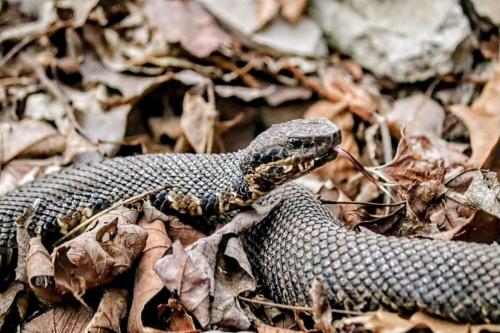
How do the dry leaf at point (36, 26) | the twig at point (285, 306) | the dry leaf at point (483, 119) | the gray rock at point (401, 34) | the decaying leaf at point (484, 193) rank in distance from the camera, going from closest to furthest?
the twig at point (285, 306) < the decaying leaf at point (484, 193) < the dry leaf at point (483, 119) < the gray rock at point (401, 34) < the dry leaf at point (36, 26)

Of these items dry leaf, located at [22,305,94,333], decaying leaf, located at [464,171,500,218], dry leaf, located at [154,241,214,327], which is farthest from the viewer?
decaying leaf, located at [464,171,500,218]

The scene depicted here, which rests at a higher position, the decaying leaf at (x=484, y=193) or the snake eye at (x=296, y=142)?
the snake eye at (x=296, y=142)

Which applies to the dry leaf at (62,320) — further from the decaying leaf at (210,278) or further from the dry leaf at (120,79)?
the dry leaf at (120,79)

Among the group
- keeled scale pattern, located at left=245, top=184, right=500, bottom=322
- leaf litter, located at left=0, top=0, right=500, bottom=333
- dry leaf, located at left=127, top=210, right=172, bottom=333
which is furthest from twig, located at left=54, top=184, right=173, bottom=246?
keeled scale pattern, located at left=245, top=184, right=500, bottom=322

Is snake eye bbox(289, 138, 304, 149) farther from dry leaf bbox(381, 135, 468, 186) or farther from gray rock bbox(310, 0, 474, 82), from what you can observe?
gray rock bbox(310, 0, 474, 82)

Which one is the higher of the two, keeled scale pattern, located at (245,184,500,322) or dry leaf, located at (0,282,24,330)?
keeled scale pattern, located at (245,184,500,322)

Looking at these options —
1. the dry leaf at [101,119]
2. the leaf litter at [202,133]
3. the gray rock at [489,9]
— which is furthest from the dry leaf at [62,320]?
the gray rock at [489,9]
